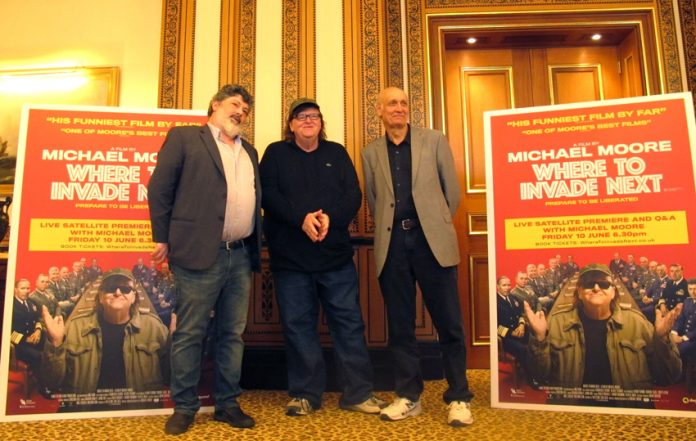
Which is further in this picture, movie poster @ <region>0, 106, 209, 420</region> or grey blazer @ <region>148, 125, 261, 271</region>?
movie poster @ <region>0, 106, 209, 420</region>

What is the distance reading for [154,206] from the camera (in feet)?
6.70

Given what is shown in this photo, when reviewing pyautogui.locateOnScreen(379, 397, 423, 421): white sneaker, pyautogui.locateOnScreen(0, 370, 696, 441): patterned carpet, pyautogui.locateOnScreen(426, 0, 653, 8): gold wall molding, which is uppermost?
pyautogui.locateOnScreen(426, 0, 653, 8): gold wall molding

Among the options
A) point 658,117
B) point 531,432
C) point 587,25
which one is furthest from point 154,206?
point 587,25

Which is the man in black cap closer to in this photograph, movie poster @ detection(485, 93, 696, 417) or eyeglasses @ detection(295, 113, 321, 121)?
eyeglasses @ detection(295, 113, 321, 121)

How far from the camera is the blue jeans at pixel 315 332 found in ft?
7.59

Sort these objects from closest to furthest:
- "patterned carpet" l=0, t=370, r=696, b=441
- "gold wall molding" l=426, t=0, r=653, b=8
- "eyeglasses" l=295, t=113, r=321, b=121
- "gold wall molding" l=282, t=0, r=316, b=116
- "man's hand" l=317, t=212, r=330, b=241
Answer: "patterned carpet" l=0, t=370, r=696, b=441 < "man's hand" l=317, t=212, r=330, b=241 < "eyeglasses" l=295, t=113, r=321, b=121 < "gold wall molding" l=282, t=0, r=316, b=116 < "gold wall molding" l=426, t=0, r=653, b=8

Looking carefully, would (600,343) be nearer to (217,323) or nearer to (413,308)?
(413,308)

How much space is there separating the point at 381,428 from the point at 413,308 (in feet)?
1.81

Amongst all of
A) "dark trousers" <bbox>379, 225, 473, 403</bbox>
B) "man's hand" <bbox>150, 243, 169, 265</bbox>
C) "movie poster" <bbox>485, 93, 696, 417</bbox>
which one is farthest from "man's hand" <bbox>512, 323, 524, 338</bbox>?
"man's hand" <bbox>150, 243, 169, 265</bbox>

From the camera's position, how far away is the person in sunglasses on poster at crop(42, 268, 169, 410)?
7.14 ft

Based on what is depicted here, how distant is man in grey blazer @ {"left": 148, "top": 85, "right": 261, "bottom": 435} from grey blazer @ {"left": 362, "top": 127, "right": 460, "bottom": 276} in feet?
1.96

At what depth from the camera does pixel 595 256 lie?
7.11ft

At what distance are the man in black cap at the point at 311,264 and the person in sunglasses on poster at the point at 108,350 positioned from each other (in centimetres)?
64

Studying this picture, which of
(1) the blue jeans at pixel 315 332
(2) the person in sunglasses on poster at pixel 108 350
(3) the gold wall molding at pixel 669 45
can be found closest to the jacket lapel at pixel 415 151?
(1) the blue jeans at pixel 315 332
